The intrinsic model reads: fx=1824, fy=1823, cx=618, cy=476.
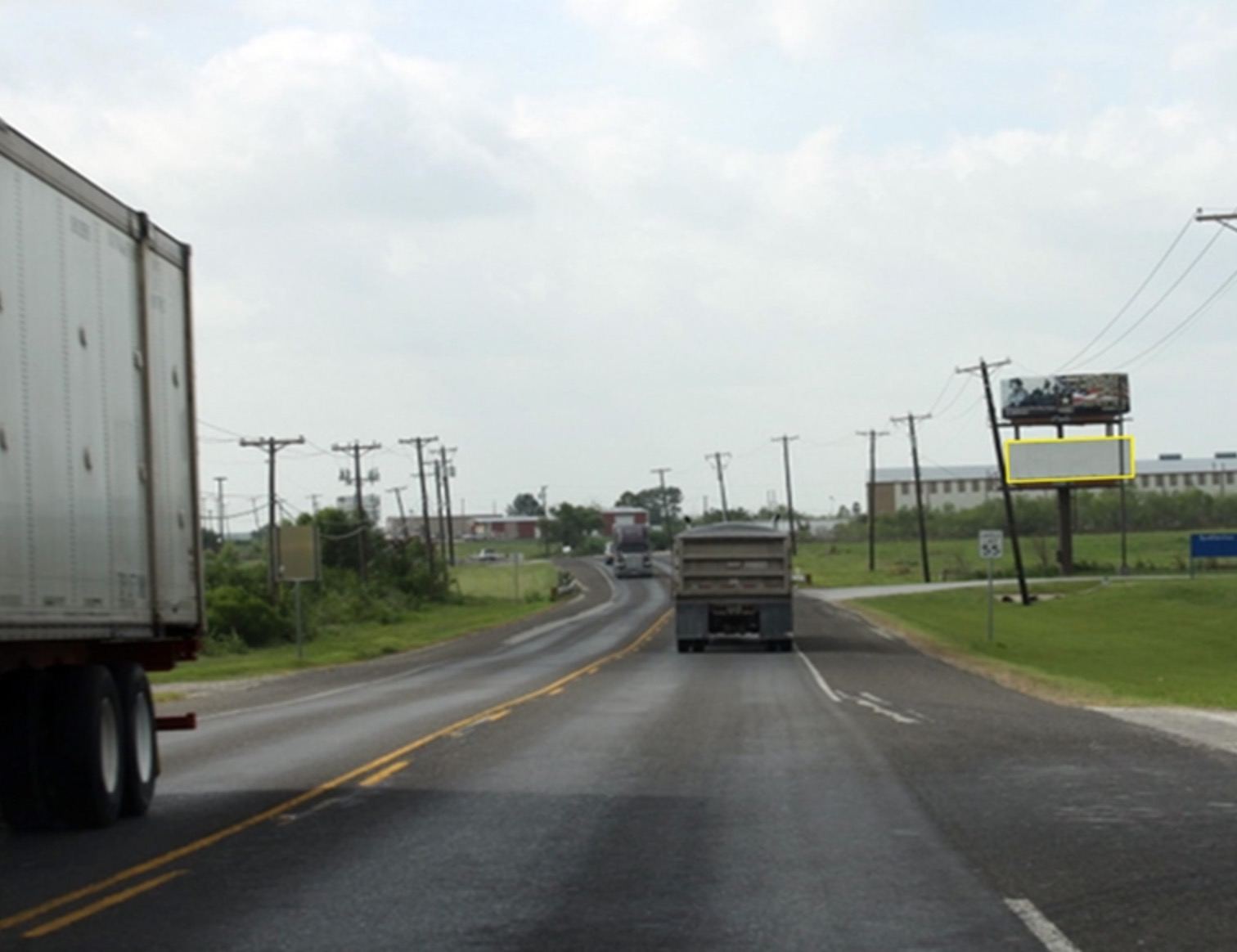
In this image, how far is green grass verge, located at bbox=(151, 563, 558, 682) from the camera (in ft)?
140

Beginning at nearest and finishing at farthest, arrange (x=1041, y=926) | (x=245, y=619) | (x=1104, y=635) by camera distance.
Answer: (x=1041, y=926), (x=245, y=619), (x=1104, y=635)

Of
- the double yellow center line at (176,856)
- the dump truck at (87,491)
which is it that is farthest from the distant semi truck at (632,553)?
the dump truck at (87,491)

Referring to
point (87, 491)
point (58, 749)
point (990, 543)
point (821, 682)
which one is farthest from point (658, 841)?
point (990, 543)

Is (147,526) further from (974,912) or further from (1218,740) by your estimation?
(1218,740)

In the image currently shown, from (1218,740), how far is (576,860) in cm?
1047

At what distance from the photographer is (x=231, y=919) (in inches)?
351

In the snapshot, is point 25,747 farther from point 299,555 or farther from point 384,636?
point 384,636

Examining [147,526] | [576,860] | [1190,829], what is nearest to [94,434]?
[147,526]

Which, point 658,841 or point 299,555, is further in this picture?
point 299,555

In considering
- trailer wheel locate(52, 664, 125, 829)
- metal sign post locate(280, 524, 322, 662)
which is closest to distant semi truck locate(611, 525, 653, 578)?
metal sign post locate(280, 524, 322, 662)

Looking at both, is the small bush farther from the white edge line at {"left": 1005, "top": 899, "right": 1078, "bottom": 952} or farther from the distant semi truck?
the distant semi truck

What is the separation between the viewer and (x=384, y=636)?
6212cm

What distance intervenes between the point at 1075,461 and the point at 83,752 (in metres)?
98.3

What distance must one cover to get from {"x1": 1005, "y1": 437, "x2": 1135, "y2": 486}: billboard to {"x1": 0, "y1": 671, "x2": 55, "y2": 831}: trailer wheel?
97.6 meters
